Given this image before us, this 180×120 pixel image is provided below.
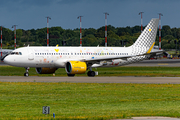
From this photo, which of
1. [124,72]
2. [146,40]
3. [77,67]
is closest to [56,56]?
[77,67]

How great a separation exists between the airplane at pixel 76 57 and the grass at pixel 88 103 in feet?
56.9

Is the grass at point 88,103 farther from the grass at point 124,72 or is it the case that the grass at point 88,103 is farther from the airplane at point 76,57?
the grass at point 124,72

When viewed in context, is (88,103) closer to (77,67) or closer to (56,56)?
(77,67)

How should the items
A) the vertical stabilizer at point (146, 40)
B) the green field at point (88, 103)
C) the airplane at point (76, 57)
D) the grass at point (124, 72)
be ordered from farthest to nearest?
the vertical stabilizer at point (146, 40) < the grass at point (124, 72) < the airplane at point (76, 57) < the green field at point (88, 103)

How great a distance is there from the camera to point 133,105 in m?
21.6

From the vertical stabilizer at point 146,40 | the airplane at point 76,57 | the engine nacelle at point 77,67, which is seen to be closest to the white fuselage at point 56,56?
the airplane at point 76,57

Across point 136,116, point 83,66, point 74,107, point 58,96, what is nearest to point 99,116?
point 136,116

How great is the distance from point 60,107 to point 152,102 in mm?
6265

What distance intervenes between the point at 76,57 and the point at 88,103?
2827 centimetres

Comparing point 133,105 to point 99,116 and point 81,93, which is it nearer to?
point 99,116

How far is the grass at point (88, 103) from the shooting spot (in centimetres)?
1781

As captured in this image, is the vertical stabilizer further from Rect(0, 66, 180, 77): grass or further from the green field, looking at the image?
the green field

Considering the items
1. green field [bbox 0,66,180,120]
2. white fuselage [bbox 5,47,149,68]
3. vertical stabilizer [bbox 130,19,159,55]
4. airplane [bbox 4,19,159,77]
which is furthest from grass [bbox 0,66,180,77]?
green field [bbox 0,66,180,120]

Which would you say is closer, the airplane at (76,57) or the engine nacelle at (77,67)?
the engine nacelle at (77,67)
